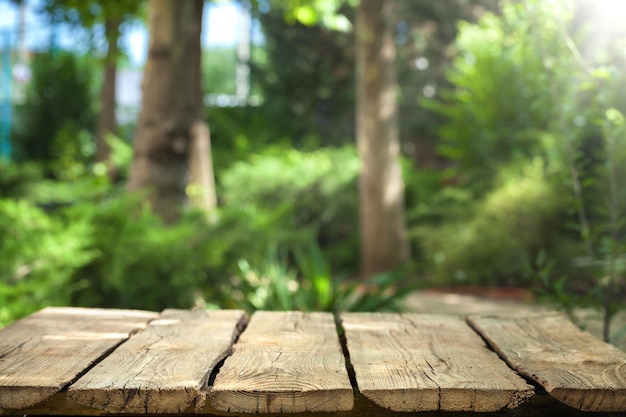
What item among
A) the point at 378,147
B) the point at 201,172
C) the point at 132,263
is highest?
the point at 378,147

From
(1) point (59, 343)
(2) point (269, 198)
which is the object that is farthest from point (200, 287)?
(2) point (269, 198)

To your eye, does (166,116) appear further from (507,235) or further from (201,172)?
(507,235)

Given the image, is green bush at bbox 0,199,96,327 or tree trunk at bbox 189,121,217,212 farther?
tree trunk at bbox 189,121,217,212

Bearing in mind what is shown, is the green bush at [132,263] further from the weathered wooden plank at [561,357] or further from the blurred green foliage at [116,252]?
the weathered wooden plank at [561,357]

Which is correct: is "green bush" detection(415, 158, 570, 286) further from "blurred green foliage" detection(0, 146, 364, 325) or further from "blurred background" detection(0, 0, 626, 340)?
"blurred green foliage" detection(0, 146, 364, 325)

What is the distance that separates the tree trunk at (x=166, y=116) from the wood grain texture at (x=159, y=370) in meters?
4.69

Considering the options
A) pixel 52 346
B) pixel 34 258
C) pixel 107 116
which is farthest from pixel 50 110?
pixel 52 346

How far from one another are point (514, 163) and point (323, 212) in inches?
134

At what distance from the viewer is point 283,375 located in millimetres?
1900

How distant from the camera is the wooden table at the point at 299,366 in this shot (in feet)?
5.85

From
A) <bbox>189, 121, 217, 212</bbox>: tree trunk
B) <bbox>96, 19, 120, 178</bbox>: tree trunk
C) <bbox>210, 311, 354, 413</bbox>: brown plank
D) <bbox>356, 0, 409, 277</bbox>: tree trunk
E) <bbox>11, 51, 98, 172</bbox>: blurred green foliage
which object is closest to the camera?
<bbox>210, 311, 354, 413</bbox>: brown plank

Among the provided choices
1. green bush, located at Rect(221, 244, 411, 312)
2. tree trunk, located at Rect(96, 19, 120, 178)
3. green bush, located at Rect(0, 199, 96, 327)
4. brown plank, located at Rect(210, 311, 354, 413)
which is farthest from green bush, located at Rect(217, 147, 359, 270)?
brown plank, located at Rect(210, 311, 354, 413)

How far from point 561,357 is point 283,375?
32.0 inches

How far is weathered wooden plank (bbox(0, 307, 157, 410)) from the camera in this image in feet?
5.87
